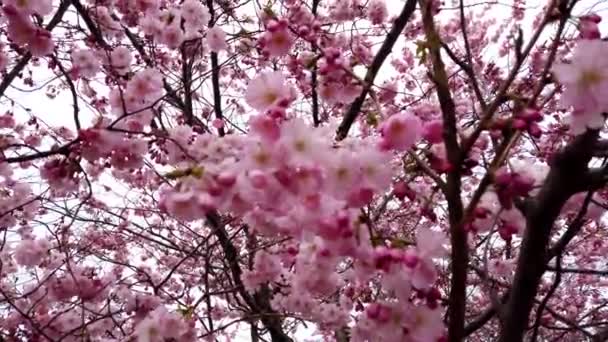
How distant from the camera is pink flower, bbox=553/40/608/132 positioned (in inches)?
59.8

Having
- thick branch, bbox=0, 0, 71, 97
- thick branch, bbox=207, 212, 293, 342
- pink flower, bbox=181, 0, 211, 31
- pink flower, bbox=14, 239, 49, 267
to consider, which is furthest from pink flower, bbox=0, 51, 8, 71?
thick branch, bbox=207, 212, 293, 342

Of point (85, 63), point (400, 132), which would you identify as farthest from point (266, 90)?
point (85, 63)

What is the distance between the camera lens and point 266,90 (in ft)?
5.89

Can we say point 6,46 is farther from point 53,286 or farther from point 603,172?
point 603,172

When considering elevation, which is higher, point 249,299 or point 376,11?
point 376,11

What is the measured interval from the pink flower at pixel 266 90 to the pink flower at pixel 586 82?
737 millimetres

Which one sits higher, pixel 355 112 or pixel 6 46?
pixel 6 46

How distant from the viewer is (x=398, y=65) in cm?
829

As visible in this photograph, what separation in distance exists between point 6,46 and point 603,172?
411 cm

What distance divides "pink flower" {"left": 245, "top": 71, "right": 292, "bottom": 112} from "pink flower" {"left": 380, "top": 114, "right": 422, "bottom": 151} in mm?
312

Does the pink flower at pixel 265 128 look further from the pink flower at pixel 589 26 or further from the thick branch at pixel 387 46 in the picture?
the thick branch at pixel 387 46

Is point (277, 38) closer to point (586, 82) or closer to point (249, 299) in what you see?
Result: point (586, 82)

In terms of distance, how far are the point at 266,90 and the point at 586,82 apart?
2.80 ft

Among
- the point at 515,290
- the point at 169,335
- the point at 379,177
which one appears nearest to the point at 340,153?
the point at 379,177
